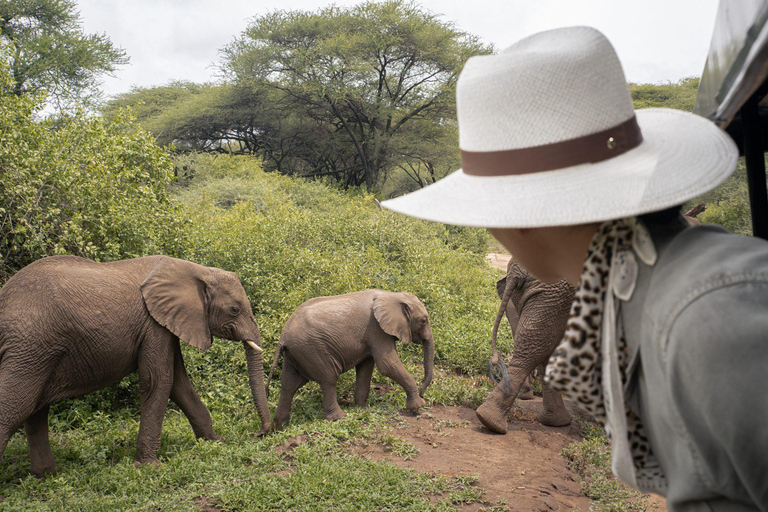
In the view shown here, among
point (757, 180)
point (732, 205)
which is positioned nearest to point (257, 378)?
point (757, 180)

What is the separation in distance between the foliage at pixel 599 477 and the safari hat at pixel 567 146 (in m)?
3.60

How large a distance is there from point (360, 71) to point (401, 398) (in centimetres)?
2031

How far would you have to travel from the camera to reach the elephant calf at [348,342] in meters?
5.98

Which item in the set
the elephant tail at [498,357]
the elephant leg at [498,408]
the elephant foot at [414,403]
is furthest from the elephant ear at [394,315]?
the elephant leg at [498,408]

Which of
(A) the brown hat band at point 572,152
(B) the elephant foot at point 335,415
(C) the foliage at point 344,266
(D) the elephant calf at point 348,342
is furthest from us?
(C) the foliage at point 344,266

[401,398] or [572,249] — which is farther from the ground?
[572,249]

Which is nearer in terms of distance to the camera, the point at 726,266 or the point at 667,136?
the point at 726,266

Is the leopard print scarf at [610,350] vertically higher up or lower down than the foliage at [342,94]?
lower down

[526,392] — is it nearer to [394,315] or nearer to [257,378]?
[394,315]

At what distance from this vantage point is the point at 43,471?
194 inches

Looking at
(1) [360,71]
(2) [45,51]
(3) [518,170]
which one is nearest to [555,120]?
(3) [518,170]

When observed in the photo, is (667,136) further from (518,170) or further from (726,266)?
(726,266)

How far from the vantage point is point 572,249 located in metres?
1.32

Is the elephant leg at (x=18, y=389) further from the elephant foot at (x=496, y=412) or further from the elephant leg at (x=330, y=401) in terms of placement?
the elephant foot at (x=496, y=412)
